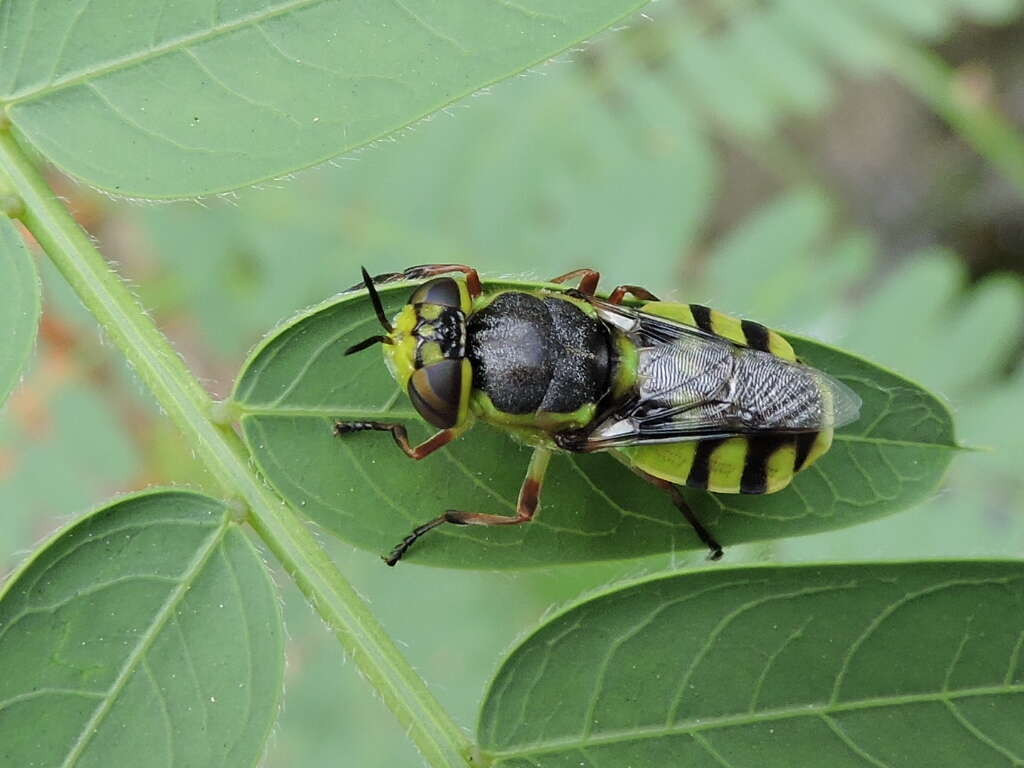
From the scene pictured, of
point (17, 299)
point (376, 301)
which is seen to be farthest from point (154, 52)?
point (376, 301)

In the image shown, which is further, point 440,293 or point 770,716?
point 440,293

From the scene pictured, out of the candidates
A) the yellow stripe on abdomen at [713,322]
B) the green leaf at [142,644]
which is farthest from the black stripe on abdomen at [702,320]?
the green leaf at [142,644]

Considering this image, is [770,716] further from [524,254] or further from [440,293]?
[524,254]

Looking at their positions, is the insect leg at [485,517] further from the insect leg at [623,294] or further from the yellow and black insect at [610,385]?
the insect leg at [623,294]

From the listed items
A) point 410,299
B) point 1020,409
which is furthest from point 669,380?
point 1020,409

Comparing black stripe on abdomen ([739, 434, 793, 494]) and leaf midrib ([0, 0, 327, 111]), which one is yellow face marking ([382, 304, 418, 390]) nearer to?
leaf midrib ([0, 0, 327, 111])

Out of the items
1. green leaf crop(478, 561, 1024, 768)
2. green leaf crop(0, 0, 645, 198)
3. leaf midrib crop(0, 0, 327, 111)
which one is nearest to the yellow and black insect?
green leaf crop(478, 561, 1024, 768)

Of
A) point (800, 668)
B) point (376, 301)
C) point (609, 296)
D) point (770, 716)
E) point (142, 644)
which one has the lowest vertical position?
point (142, 644)
